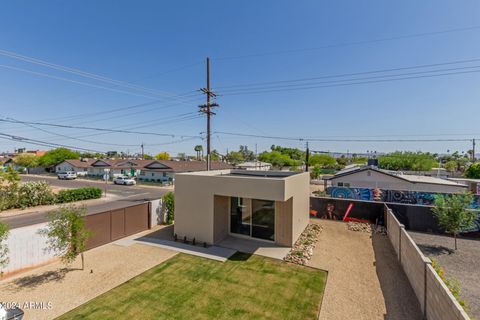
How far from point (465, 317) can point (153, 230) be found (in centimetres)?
1393

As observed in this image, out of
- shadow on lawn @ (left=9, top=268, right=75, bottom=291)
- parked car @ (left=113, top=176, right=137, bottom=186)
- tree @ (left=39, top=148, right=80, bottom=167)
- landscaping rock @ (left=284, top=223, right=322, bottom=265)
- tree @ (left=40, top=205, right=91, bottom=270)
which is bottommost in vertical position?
shadow on lawn @ (left=9, top=268, right=75, bottom=291)

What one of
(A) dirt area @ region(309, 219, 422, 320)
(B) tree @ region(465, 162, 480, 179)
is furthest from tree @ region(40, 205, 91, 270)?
(B) tree @ region(465, 162, 480, 179)

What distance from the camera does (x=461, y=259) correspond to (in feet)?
33.3

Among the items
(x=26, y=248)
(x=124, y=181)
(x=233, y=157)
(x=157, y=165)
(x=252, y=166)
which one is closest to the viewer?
(x=26, y=248)

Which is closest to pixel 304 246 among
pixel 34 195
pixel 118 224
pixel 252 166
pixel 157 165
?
pixel 118 224

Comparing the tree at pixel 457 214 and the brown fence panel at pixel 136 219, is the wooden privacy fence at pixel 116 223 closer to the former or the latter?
the brown fence panel at pixel 136 219

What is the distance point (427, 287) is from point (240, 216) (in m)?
8.26

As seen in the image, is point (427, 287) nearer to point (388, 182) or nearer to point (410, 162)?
point (388, 182)

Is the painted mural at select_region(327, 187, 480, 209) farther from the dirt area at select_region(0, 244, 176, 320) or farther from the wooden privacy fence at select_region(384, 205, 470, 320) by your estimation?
the dirt area at select_region(0, 244, 176, 320)

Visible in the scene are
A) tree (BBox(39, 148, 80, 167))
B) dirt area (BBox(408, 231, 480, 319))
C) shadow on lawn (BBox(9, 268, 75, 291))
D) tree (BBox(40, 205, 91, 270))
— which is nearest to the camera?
dirt area (BBox(408, 231, 480, 319))

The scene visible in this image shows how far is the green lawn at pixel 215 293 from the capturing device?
21.8 feet

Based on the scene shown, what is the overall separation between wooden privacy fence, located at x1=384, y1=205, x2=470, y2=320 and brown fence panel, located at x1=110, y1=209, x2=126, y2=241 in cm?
1326

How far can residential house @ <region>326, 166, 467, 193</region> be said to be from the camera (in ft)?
71.2

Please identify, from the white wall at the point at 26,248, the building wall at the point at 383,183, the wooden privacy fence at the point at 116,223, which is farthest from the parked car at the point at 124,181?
the building wall at the point at 383,183
